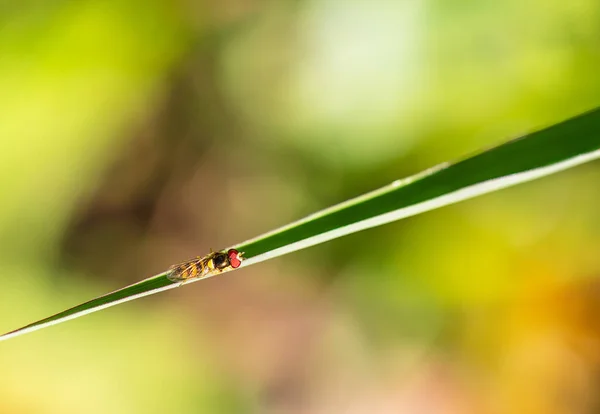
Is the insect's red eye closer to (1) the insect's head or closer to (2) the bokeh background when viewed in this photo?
(1) the insect's head

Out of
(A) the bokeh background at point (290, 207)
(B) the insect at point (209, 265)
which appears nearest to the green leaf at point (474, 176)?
(B) the insect at point (209, 265)

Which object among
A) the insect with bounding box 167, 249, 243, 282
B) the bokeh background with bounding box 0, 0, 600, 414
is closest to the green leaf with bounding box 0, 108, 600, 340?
the insect with bounding box 167, 249, 243, 282

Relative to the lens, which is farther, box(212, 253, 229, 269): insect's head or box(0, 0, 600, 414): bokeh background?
box(0, 0, 600, 414): bokeh background

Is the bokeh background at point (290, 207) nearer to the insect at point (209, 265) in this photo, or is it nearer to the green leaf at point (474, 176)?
the insect at point (209, 265)

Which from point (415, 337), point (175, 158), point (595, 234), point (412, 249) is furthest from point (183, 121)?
point (595, 234)

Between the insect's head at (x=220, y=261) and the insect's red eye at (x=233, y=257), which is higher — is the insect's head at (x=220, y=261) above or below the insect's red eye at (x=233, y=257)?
above

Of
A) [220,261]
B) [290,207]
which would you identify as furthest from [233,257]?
[290,207]
